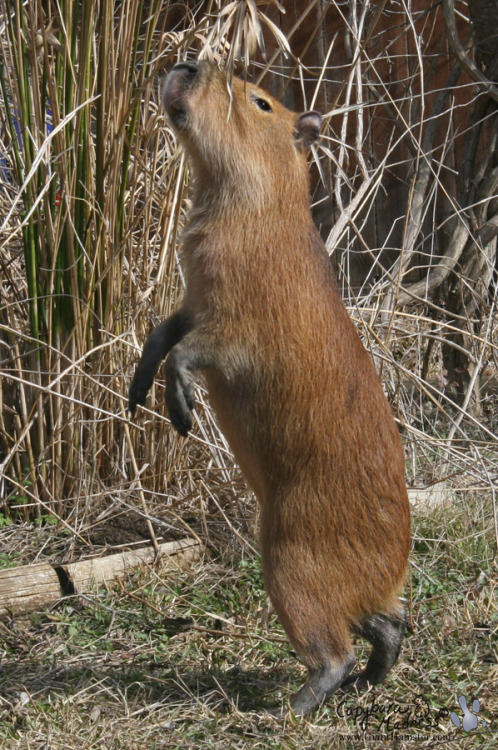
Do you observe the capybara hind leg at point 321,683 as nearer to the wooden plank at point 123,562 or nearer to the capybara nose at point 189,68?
the wooden plank at point 123,562

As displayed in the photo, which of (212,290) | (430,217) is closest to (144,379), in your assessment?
(212,290)

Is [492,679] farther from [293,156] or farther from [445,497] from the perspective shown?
[293,156]

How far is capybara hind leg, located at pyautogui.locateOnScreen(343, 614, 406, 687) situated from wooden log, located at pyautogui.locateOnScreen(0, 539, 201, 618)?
1.25 m

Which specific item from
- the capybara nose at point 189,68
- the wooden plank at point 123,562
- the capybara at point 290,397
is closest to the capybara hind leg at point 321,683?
the capybara at point 290,397

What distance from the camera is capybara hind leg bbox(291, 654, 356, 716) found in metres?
2.60

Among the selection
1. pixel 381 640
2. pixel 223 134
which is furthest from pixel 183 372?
pixel 381 640

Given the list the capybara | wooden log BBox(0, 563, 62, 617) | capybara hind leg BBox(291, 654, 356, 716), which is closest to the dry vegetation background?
wooden log BBox(0, 563, 62, 617)

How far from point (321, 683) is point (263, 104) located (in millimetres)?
1960

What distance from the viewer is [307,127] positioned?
304cm

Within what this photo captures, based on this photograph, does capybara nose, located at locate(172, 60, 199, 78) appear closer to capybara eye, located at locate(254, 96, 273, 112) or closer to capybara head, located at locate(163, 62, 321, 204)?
capybara head, located at locate(163, 62, 321, 204)

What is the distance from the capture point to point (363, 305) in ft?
15.7

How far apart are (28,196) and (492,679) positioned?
2.72 meters

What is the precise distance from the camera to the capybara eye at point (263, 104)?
2.95 meters

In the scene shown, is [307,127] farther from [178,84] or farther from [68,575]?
[68,575]
